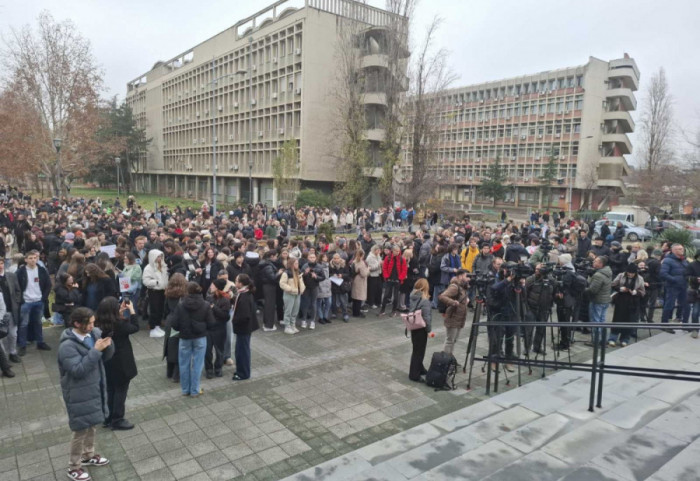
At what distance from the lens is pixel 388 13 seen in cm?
3531

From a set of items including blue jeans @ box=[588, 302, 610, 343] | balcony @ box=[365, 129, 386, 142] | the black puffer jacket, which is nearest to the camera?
the black puffer jacket

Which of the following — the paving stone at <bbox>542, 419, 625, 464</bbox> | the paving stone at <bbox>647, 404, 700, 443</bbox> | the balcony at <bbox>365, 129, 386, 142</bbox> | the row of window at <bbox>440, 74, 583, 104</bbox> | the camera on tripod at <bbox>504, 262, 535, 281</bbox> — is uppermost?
the row of window at <bbox>440, 74, 583, 104</bbox>

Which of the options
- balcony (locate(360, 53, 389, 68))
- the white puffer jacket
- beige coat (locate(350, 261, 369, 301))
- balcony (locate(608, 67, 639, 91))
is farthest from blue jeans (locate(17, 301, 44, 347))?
balcony (locate(608, 67, 639, 91))

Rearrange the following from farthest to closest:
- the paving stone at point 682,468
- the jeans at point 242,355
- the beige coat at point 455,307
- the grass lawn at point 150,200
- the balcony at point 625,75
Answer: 1. the balcony at point 625,75
2. the grass lawn at point 150,200
3. the beige coat at point 455,307
4. the jeans at point 242,355
5. the paving stone at point 682,468

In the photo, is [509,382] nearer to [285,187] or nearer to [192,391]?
[192,391]

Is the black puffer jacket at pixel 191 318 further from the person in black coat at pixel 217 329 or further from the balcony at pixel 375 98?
the balcony at pixel 375 98

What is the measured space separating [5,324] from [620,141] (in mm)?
60920

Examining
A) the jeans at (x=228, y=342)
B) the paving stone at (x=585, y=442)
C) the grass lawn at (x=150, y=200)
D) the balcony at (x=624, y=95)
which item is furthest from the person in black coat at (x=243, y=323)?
the balcony at (x=624, y=95)

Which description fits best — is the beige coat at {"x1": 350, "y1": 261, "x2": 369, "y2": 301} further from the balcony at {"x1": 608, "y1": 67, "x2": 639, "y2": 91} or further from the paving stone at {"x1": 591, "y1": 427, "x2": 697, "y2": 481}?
the balcony at {"x1": 608, "y1": 67, "x2": 639, "y2": 91}

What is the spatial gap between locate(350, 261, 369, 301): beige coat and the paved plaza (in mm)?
2726

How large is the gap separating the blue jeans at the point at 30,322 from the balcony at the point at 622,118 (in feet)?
196

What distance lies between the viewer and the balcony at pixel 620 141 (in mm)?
54125

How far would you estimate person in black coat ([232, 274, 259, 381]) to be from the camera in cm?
748

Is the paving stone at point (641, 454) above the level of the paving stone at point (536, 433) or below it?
above
